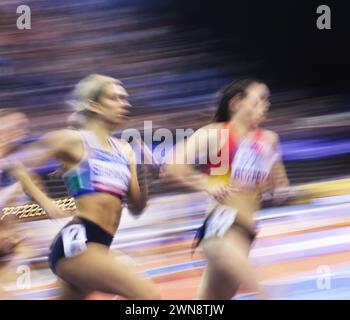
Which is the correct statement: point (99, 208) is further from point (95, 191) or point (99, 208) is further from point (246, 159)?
point (246, 159)

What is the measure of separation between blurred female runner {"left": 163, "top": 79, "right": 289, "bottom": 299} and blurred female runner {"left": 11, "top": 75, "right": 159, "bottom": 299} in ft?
0.91

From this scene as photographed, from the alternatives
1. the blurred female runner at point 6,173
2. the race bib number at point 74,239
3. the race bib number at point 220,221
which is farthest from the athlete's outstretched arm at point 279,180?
the blurred female runner at point 6,173

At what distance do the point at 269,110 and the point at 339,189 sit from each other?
0.56 m

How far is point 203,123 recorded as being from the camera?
4.41m

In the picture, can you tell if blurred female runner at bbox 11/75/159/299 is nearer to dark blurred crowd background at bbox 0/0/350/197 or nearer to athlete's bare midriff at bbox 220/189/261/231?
dark blurred crowd background at bbox 0/0/350/197

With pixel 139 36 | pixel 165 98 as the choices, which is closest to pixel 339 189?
pixel 165 98

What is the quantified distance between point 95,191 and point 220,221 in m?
0.67

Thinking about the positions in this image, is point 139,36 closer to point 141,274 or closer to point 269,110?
point 269,110

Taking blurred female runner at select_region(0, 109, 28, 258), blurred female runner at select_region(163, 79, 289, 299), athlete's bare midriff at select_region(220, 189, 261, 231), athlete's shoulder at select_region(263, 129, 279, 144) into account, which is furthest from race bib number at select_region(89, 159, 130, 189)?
athlete's shoulder at select_region(263, 129, 279, 144)

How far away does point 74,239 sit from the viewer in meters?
4.30

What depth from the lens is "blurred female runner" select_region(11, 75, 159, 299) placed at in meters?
4.28

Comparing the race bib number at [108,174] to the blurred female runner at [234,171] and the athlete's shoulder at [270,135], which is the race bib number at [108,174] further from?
the athlete's shoulder at [270,135]

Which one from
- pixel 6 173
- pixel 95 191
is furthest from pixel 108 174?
pixel 6 173

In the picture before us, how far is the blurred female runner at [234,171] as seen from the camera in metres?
4.36
